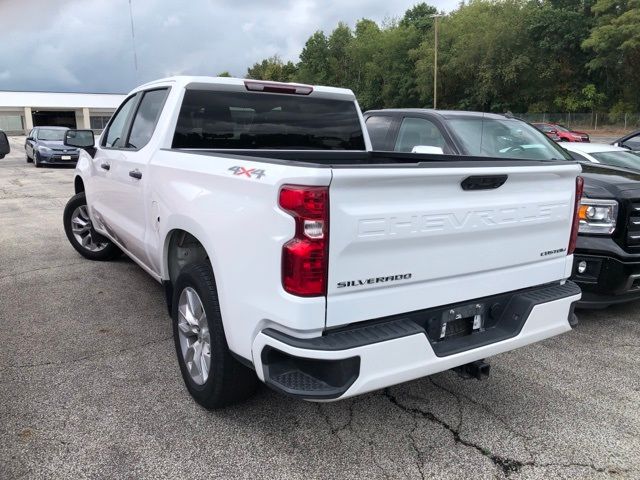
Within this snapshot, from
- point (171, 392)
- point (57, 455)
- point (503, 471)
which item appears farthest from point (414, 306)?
point (57, 455)

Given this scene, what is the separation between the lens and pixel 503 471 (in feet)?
8.88

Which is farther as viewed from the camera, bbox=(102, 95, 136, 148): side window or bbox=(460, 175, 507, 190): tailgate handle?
bbox=(102, 95, 136, 148): side window

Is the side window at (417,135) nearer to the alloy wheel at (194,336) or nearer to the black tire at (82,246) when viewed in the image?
the black tire at (82,246)

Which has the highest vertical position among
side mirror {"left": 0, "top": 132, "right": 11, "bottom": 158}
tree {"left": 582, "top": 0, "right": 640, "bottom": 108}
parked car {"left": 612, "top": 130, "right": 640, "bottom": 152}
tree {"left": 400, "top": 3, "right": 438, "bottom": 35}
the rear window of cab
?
tree {"left": 400, "top": 3, "right": 438, "bottom": 35}

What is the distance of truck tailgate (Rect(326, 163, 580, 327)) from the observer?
235 centimetres

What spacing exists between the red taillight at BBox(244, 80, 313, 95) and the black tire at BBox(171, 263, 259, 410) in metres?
1.61

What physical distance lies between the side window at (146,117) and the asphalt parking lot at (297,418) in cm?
150

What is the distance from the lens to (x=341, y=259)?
92.3 inches

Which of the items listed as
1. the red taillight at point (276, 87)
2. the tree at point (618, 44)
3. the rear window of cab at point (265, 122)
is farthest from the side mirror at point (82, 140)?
the tree at point (618, 44)

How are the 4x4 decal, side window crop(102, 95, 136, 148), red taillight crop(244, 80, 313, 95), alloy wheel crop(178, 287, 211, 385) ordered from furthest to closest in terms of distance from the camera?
side window crop(102, 95, 136, 148) → red taillight crop(244, 80, 313, 95) → alloy wheel crop(178, 287, 211, 385) → the 4x4 decal

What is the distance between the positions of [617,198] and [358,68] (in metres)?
75.0

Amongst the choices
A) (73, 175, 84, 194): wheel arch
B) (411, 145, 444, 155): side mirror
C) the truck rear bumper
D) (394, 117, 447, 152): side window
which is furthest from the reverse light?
(73, 175, 84, 194): wheel arch

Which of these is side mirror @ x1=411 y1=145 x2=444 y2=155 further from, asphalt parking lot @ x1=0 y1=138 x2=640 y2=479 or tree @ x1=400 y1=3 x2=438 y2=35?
tree @ x1=400 y1=3 x2=438 y2=35

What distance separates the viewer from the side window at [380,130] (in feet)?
21.9
